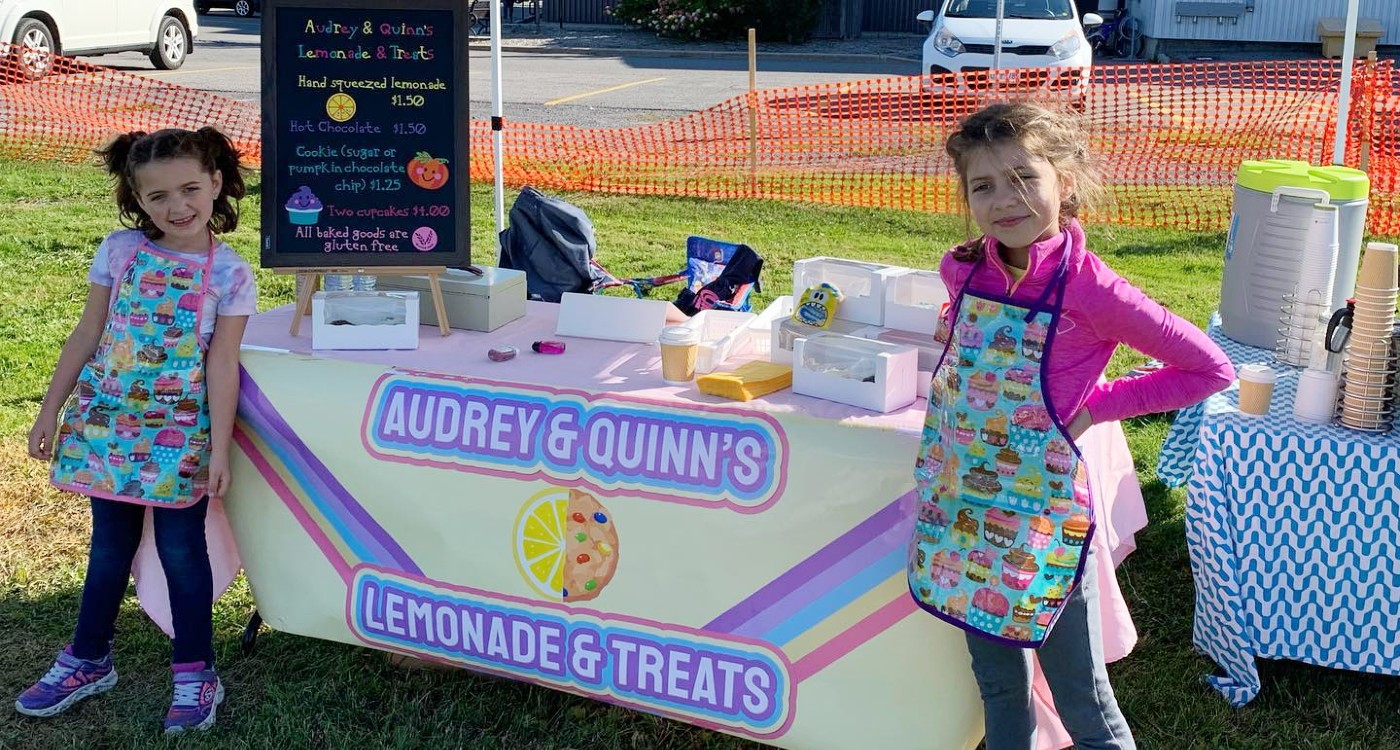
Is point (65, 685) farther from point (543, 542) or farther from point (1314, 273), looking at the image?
point (1314, 273)

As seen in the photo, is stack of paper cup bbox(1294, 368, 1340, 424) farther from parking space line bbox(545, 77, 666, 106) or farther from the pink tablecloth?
parking space line bbox(545, 77, 666, 106)

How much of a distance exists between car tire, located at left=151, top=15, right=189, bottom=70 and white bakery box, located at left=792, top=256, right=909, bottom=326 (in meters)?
15.3

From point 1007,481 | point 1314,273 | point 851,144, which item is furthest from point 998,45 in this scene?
point 1007,481

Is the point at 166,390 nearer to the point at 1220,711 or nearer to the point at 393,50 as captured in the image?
the point at 393,50

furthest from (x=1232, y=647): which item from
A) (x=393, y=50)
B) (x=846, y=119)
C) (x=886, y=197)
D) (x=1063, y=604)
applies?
(x=846, y=119)

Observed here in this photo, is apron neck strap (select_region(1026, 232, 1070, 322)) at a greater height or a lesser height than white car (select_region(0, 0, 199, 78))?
lesser

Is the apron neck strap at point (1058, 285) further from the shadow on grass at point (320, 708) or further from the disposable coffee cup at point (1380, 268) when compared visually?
the shadow on grass at point (320, 708)

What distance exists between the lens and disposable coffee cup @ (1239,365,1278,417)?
3131mm

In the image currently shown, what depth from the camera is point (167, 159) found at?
9.61ft

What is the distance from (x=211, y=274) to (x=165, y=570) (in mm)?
725

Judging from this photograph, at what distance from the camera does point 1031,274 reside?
2.29 metres

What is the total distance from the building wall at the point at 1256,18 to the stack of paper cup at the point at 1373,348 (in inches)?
748

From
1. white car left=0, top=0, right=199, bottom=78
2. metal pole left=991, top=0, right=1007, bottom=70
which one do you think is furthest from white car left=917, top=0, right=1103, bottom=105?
white car left=0, top=0, right=199, bottom=78

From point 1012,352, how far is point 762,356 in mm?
945
